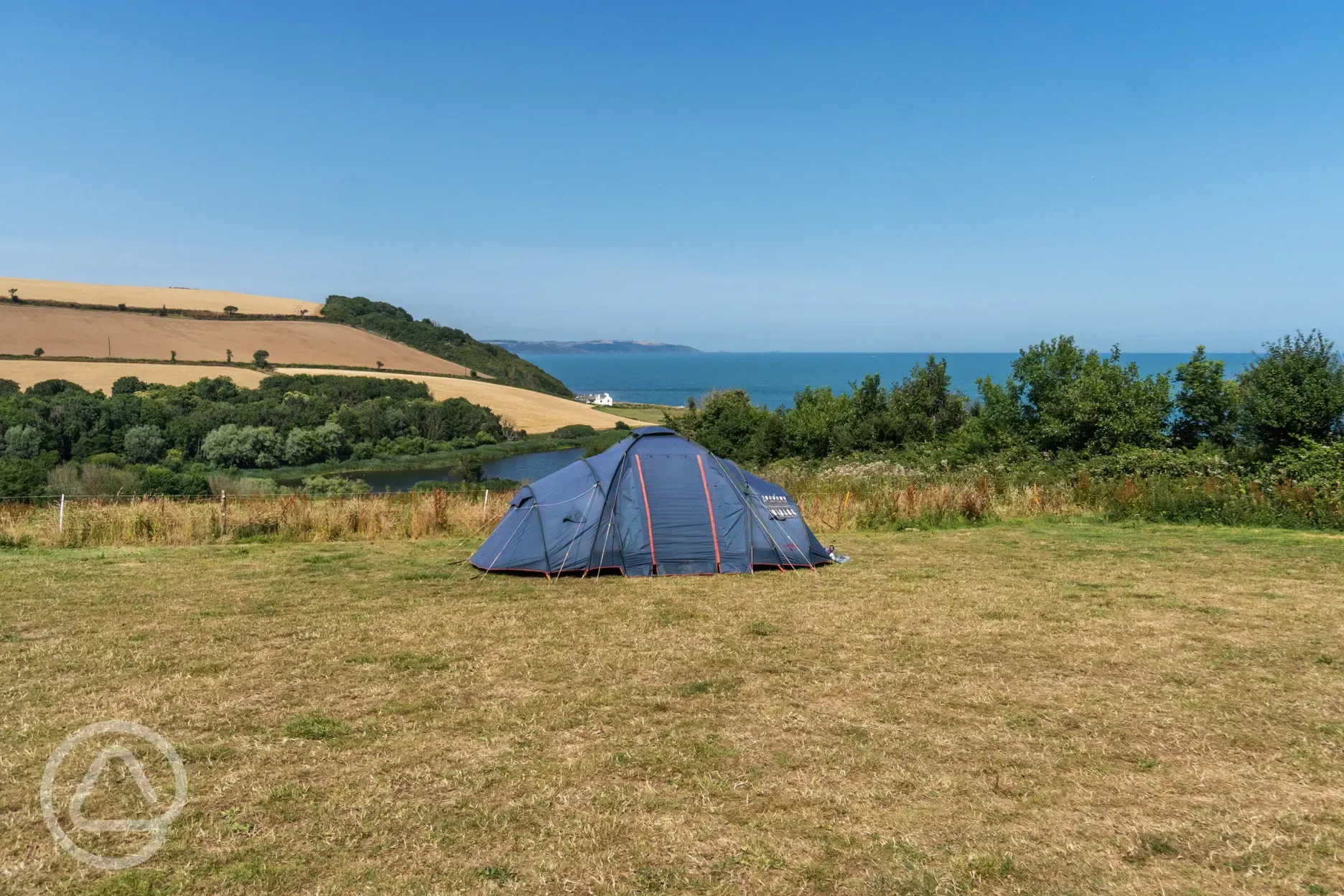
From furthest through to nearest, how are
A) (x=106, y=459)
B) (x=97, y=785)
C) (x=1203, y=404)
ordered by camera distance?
(x=106, y=459) → (x=1203, y=404) → (x=97, y=785)

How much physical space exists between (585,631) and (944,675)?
361 cm

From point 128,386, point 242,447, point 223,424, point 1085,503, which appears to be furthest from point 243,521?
point 128,386

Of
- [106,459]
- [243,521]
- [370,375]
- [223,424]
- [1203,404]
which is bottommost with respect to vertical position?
[106,459]

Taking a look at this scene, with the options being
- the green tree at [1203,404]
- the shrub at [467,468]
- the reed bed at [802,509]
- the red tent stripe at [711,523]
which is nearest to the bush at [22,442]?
the shrub at [467,468]

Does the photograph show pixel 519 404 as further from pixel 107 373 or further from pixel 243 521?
pixel 243 521

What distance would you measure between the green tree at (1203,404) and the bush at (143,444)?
172 feet

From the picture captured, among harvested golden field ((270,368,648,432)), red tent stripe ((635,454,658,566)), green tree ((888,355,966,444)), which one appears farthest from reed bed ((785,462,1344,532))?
harvested golden field ((270,368,648,432))

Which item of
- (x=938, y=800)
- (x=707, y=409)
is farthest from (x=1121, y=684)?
(x=707, y=409)

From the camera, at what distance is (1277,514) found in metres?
15.8

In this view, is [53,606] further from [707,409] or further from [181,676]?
[707,409]

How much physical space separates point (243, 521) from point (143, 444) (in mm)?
42390

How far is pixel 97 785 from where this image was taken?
517cm

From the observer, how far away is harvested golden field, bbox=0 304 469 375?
7362 centimetres

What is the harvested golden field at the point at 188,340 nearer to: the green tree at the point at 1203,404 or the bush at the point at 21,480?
the bush at the point at 21,480
